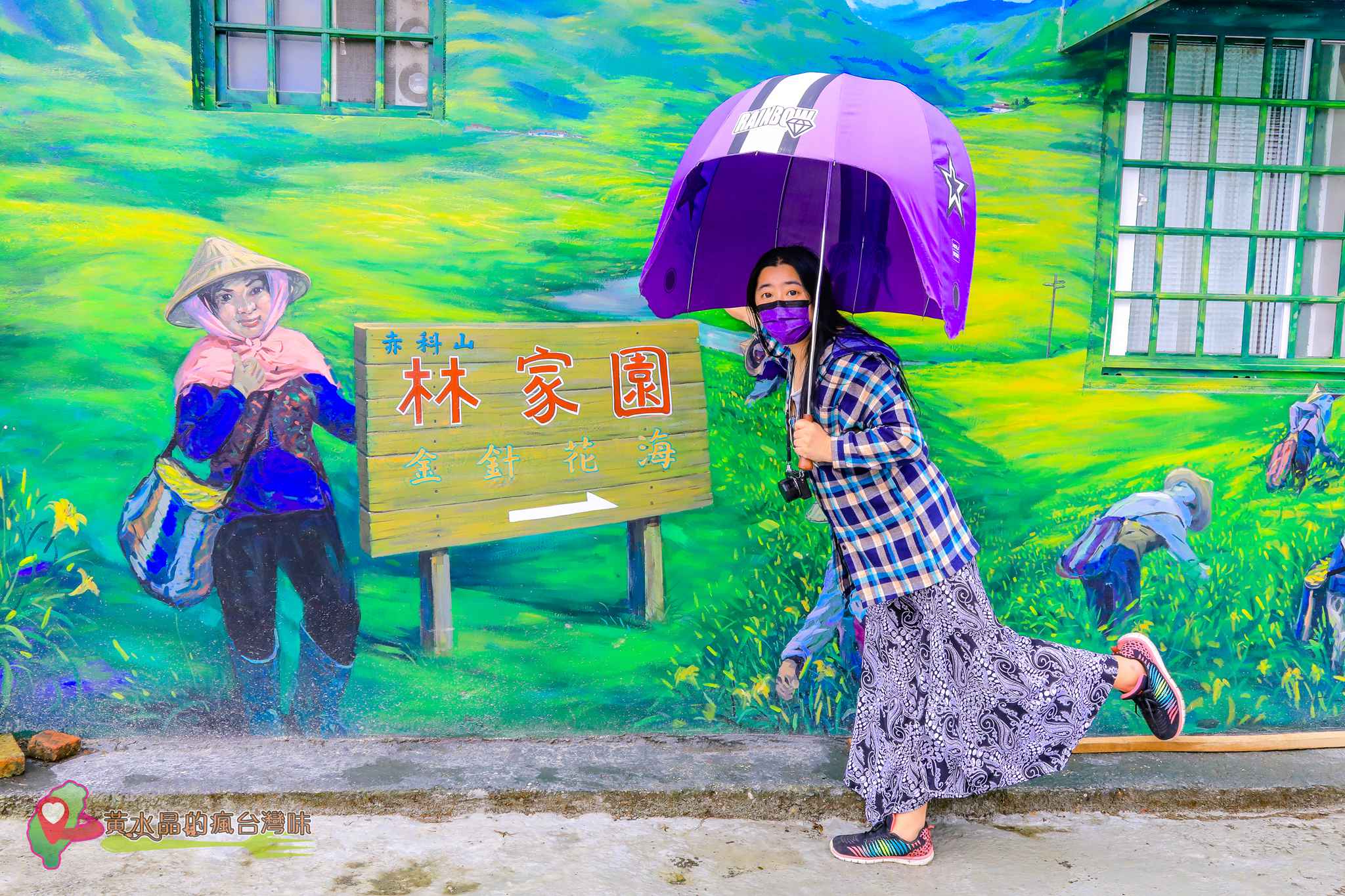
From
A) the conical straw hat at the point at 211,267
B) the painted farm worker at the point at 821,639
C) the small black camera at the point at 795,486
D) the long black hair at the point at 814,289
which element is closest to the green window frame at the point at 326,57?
the conical straw hat at the point at 211,267

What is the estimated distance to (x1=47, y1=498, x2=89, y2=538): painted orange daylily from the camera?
3547mm

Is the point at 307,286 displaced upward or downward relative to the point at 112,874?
upward

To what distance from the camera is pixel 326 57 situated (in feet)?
11.8

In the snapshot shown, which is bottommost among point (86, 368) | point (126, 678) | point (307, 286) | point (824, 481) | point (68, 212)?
point (126, 678)

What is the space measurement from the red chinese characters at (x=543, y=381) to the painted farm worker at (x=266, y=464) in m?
0.64

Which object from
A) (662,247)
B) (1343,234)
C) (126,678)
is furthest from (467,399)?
(1343,234)

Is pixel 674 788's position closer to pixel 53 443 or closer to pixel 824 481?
pixel 824 481

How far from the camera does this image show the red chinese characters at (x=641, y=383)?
12.2 feet

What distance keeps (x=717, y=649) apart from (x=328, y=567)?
1482 millimetres

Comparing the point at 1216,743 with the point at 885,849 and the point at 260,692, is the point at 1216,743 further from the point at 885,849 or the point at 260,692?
the point at 260,692

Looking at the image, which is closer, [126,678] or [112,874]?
[112,874]

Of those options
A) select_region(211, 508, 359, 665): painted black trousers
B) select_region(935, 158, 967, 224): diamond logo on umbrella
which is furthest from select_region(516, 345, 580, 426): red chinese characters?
select_region(935, 158, 967, 224): diamond logo on umbrella

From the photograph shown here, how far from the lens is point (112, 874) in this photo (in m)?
2.83

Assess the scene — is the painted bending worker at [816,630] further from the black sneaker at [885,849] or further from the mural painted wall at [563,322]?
the black sneaker at [885,849]
